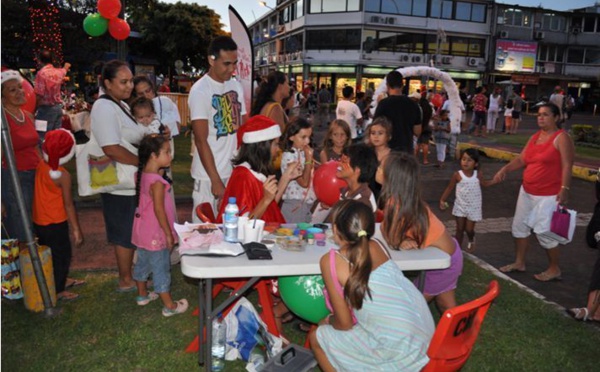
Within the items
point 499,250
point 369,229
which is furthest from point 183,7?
point 369,229

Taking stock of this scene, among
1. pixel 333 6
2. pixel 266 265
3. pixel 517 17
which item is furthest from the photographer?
pixel 517 17

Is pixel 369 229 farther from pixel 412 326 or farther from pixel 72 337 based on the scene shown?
pixel 72 337

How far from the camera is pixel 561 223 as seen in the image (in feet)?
16.4

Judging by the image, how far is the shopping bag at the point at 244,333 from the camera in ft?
11.9

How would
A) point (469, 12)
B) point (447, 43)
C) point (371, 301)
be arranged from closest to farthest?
point (371, 301) → point (447, 43) → point (469, 12)

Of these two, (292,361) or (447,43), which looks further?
(447,43)

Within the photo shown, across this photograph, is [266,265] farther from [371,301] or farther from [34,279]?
[34,279]

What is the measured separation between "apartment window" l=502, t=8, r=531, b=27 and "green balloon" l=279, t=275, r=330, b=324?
176 ft

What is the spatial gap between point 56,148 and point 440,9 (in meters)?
48.9

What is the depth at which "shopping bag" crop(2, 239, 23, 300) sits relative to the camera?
13.8 ft

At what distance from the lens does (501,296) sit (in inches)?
196

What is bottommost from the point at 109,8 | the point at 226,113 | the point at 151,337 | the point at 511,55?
the point at 151,337

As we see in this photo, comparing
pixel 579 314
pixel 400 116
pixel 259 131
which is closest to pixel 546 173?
pixel 579 314

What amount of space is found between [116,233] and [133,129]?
958mm
